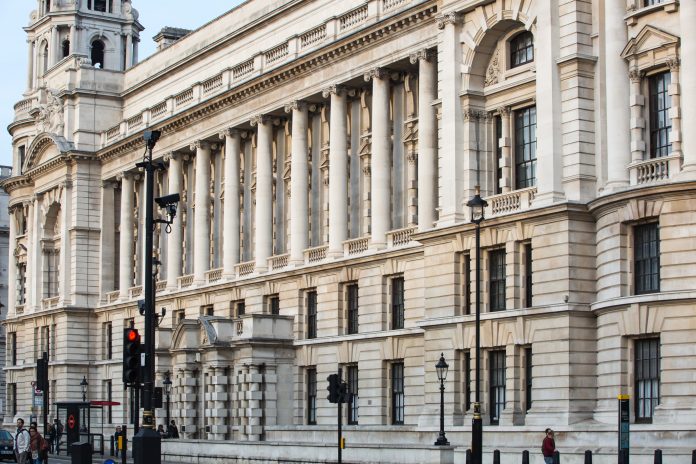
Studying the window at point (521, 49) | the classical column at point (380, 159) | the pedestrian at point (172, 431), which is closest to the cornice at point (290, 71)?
the classical column at point (380, 159)

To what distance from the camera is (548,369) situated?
169 ft

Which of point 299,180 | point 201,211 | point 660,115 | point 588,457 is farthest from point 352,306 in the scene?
point 588,457

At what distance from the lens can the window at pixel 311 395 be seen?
72.9 m

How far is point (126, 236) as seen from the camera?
97.9 meters

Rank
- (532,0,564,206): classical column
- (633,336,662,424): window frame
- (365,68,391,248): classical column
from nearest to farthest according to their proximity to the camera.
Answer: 1. (633,336,662,424): window frame
2. (532,0,564,206): classical column
3. (365,68,391,248): classical column

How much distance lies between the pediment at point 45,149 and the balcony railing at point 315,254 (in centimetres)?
3185

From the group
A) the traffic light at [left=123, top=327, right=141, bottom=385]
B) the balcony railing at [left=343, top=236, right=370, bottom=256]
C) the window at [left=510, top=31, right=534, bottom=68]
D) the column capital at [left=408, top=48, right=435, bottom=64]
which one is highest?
the column capital at [left=408, top=48, right=435, bottom=64]

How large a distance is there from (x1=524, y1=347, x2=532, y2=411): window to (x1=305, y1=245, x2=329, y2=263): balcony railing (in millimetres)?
20957

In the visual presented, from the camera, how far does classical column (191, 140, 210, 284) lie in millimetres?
86062

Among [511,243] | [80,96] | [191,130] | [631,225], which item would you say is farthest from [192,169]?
[631,225]

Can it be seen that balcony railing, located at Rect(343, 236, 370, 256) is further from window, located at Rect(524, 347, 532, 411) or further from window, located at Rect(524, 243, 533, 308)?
window, located at Rect(524, 347, 532, 411)

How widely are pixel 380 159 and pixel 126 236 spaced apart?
33.4 meters

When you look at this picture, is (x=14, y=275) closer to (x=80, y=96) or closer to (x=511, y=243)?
(x=80, y=96)

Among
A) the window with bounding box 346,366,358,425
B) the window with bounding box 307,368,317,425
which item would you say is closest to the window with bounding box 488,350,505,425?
the window with bounding box 346,366,358,425
